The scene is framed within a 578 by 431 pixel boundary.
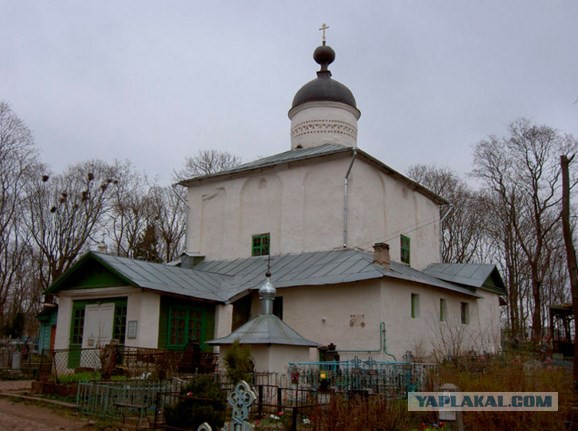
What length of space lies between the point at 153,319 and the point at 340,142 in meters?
12.0

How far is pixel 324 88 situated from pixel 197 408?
745 inches

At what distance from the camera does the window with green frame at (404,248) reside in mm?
22672

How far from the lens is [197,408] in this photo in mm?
8766

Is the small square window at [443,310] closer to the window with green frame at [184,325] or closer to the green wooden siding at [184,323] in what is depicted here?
the green wooden siding at [184,323]

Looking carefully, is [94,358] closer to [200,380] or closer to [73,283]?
[73,283]

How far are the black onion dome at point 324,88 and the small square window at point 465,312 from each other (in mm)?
9907

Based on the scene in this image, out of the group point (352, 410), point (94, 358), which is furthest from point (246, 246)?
point (352, 410)

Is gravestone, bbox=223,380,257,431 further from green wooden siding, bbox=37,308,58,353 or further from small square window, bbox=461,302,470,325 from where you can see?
green wooden siding, bbox=37,308,58,353

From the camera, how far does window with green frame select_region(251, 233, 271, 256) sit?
22016 millimetres

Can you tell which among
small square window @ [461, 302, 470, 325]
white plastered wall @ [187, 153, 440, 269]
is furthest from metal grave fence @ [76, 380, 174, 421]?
small square window @ [461, 302, 470, 325]

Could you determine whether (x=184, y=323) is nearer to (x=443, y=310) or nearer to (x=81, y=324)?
(x=81, y=324)

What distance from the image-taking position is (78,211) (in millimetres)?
32031

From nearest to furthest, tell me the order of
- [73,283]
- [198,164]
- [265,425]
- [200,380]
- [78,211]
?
[200,380] → [265,425] → [73,283] → [78,211] → [198,164]

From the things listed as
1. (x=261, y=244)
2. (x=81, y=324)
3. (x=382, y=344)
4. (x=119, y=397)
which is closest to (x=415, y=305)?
(x=382, y=344)
